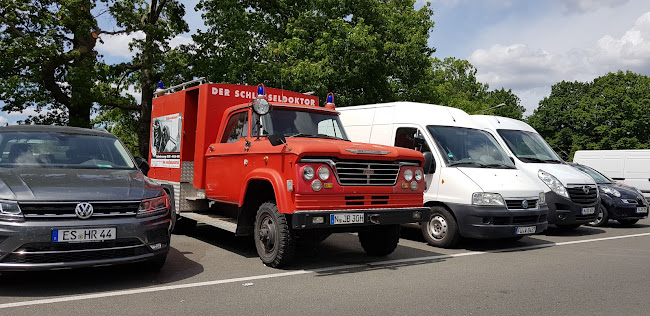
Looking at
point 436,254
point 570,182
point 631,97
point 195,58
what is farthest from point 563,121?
point 436,254

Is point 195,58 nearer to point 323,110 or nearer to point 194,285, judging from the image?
point 323,110

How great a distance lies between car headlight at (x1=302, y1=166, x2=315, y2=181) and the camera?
248 inches

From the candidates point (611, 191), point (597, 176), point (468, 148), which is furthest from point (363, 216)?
point (597, 176)

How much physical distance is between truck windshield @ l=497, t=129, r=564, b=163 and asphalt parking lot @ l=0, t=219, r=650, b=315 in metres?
3.01

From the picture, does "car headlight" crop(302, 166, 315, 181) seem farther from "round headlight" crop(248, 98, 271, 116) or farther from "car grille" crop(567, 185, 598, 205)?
"car grille" crop(567, 185, 598, 205)

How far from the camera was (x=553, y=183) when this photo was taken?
1057 centimetres

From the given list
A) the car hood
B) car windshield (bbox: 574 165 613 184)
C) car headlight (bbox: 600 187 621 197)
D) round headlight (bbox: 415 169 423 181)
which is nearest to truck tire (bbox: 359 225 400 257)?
round headlight (bbox: 415 169 423 181)

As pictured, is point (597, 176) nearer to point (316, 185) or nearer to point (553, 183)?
point (553, 183)

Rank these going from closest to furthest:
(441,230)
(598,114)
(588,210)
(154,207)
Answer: (154,207)
(441,230)
(588,210)
(598,114)

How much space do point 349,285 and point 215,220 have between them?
2.88 metres

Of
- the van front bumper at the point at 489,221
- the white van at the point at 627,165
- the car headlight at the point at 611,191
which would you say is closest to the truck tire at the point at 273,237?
the van front bumper at the point at 489,221

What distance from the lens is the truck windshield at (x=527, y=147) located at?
11.3 meters

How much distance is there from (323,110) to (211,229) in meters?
4.00

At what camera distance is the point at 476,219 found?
826 cm
